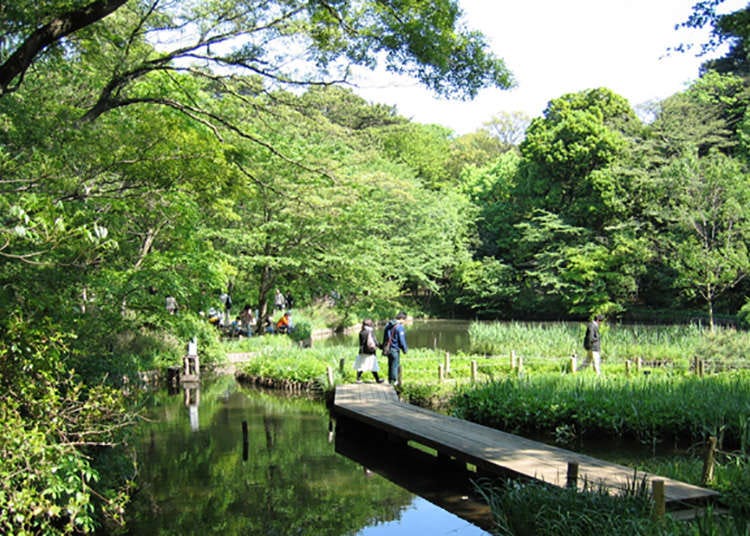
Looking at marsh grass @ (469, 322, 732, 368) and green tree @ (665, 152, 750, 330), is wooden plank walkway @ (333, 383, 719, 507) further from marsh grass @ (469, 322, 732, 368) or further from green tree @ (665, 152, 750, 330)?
green tree @ (665, 152, 750, 330)

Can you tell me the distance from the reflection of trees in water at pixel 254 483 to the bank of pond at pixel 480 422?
0.09ft

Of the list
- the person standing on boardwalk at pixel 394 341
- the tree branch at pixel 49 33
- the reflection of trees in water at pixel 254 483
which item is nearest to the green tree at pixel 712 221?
the person standing on boardwalk at pixel 394 341

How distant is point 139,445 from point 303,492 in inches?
143

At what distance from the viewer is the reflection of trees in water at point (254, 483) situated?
25.6ft

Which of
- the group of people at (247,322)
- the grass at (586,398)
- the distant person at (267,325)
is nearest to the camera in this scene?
the grass at (586,398)

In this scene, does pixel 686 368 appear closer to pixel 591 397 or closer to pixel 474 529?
pixel 591 397

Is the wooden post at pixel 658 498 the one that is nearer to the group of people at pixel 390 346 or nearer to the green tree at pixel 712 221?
the group of people at pixel 390 346

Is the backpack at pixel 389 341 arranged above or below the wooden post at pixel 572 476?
above

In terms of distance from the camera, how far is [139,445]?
435 inches

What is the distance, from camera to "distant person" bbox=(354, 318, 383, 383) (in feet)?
44.3

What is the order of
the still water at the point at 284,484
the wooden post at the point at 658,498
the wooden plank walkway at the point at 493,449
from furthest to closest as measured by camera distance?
1. the still water at the point at 284,484
2. the wooden plank walkway at the point at 493,449
3. the wooden post at the point at 658,498

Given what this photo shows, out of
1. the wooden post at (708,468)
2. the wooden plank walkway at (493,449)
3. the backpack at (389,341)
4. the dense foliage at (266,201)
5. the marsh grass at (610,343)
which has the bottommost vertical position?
the wooden plank walkway at (493,449)

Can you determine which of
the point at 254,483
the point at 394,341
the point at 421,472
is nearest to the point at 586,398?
the point at 421,472

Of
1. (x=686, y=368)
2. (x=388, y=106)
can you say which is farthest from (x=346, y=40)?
(x=388, y=106)
